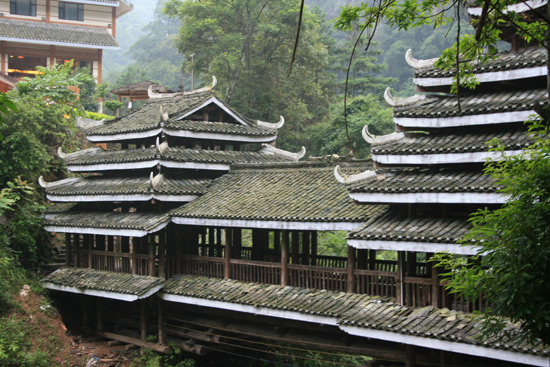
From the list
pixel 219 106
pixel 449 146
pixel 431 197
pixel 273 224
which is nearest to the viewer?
pixel 431 197

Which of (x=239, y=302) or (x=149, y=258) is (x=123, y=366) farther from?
(x=239, y=302)

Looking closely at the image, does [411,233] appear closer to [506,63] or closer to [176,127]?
[506,63]

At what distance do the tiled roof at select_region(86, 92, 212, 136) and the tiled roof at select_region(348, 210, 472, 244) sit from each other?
27.2ft

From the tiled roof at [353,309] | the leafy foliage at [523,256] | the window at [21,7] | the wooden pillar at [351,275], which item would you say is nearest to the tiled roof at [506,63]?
the wooden pillar at [351,275]

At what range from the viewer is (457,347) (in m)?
10.3

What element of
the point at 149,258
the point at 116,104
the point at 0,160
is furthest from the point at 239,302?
the point at 116,104

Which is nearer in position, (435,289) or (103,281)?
A: (435,289)

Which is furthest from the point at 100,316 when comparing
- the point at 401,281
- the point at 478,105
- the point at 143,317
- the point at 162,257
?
the point at 478,105

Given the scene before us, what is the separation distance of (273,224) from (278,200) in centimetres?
121

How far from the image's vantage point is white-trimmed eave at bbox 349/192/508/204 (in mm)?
10578

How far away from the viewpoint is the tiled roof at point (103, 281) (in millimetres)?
16188

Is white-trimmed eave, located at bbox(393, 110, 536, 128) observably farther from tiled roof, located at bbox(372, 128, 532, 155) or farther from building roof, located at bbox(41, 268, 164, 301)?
building roof, located at bbox(41, 268, 164, 301)

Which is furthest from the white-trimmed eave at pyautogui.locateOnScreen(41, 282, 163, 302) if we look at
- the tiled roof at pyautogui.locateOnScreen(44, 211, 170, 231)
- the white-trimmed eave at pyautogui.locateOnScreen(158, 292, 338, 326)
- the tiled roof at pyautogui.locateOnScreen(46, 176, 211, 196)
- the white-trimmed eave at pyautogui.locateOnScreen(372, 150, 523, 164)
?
the white-trimmed eave at pyautogui.locateOnScreen(372, 150, 523, 164)

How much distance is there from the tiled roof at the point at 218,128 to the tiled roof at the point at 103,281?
176 inches
